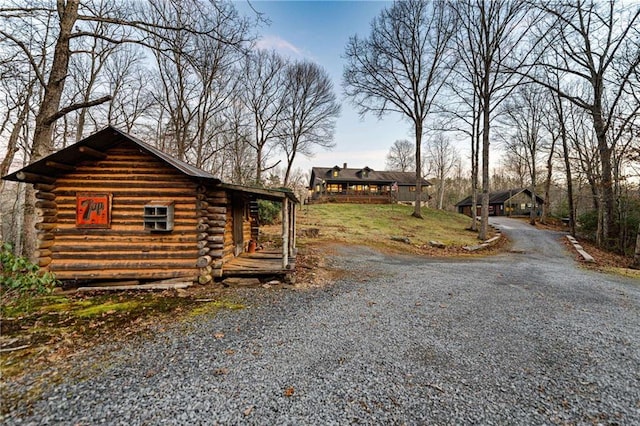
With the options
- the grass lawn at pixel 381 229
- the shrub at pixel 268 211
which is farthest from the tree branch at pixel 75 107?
the shrub at pixel 268 211

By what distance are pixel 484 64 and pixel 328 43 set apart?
1065 cm

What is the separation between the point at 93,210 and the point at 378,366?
7.56 metres

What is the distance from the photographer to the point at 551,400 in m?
2.77

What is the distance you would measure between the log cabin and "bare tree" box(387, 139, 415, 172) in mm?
46977

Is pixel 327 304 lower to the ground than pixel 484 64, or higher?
lower

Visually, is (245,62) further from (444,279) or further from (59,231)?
(444,279)

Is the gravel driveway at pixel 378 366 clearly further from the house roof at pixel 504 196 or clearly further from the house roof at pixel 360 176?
the house roof at pixel 504 196

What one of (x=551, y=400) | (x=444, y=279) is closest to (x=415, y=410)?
(x=551, y=400)

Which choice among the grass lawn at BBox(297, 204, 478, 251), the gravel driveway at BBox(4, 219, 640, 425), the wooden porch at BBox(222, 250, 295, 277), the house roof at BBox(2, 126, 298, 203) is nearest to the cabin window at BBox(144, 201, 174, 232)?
the house roof at BBox(2, 126, 298, 203)

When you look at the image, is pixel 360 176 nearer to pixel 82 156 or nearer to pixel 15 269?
pixel 82 156

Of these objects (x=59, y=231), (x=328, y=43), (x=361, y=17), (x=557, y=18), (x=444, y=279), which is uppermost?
(x=361, y=17)

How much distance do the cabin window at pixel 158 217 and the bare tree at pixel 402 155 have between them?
4787cm

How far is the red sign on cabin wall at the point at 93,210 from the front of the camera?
6500 millimetres

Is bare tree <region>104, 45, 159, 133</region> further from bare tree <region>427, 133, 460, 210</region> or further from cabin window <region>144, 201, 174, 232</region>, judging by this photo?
bare tree <region>427, 133, 460, 210</region>
